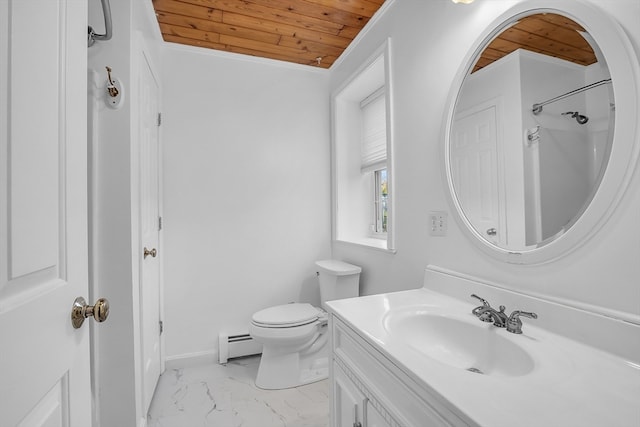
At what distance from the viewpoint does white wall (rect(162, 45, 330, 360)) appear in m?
2.08

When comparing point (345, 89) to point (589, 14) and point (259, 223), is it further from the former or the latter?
point (589, 14)

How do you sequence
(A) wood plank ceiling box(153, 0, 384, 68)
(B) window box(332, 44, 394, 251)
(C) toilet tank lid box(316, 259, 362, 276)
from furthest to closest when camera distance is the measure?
(B) window box(332, 44, 394, 251)
(C) toilet tank lid box(316, 259, 362, 276)
(A) wood plank ceiling box(153, 0, 384, 68)

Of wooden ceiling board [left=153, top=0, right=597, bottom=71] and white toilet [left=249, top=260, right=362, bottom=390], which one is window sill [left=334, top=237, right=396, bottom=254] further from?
wooden ceiling board [left=153, top=0, right=597, bottom=71]

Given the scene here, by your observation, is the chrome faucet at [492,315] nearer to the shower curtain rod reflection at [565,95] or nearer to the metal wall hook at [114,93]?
the shower curtain rod reflection at [565,95]

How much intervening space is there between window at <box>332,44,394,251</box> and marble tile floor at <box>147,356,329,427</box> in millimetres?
1123

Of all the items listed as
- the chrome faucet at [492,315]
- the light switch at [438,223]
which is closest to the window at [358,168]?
the light switch at [438,223]

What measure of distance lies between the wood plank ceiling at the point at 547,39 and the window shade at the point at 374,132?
3.57ft

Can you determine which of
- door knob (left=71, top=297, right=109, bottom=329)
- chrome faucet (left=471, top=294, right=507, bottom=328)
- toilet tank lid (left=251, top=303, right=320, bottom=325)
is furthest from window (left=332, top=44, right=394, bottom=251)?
door knob (left=71, top=297, right=109, bottom=329)

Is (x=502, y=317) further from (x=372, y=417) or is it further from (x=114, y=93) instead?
(x=114, y=93)

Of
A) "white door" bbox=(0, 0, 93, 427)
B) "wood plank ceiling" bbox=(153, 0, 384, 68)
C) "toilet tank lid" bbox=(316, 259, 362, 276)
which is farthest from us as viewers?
"toilet tank lid" bbox=(316, 259, 362, 276)

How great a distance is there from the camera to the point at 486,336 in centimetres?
90

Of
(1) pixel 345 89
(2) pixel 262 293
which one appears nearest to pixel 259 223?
(2) pixel 262 293

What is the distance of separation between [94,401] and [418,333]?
1354 mm

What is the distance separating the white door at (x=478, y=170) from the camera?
105cm
